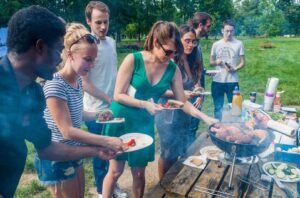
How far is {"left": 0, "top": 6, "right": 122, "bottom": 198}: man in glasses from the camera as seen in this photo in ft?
4.54

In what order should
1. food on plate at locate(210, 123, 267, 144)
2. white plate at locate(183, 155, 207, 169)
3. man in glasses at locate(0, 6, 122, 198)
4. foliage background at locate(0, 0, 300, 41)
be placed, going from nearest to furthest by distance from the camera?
man in glasses at locate(0, 6, 122, 198) → food on plate at locate(210, 123, 267, 144) → white plate at locate(183, 155, 207, 169) → foliage background at locate(0, 0, 300, 41)

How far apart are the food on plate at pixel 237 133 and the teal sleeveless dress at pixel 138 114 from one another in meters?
0.64

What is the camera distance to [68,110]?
2078 mm

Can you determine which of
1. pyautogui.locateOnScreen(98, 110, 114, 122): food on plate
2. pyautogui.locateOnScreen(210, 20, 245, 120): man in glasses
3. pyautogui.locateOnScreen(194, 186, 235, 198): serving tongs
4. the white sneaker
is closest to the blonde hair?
pyautogui.locateOnScreen(98, 110, 114, 122): food on plate

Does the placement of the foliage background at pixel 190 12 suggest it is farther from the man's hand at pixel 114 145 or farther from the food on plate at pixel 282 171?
the man's hand at pixel 114 145

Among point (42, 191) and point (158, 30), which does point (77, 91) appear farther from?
point (42, 191)

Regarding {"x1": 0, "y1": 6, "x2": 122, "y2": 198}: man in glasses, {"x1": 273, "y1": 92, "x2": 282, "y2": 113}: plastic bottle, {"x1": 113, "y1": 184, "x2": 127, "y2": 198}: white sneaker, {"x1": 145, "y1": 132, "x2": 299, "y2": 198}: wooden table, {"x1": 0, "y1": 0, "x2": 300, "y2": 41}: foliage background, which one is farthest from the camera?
{"x1": 0, "y1": 0, "x2": 300, "y2": 41}: foliage background

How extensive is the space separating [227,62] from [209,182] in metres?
3.51

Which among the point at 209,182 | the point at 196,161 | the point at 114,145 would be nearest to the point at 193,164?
the point at 196,161

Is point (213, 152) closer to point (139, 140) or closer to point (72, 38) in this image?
point (139, 140)

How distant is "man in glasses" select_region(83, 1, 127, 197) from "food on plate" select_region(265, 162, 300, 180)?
173cm

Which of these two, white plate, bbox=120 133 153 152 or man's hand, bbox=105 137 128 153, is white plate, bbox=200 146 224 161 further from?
man's hand, bbox=105 137 128 153

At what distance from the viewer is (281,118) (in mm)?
3414

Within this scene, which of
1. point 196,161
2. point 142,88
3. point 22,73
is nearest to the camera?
point 22,73
